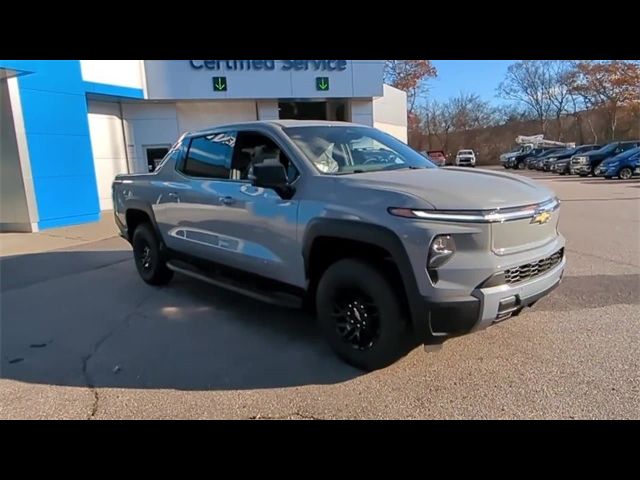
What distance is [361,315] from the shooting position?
3346 mm

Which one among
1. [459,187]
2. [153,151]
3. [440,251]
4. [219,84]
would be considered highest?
[219,84]

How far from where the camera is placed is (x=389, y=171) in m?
3.76

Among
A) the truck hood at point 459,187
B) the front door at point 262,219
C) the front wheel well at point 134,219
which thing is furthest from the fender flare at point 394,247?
the front wheel well at point 134,219

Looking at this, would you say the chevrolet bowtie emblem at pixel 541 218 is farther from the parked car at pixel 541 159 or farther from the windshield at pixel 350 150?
the parked car at pixel 541 159

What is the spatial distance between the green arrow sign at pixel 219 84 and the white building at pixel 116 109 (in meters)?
0.03

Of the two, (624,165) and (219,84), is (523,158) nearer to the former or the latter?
(624,165)

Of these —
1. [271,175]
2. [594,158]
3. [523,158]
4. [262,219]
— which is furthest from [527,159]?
[271,175]

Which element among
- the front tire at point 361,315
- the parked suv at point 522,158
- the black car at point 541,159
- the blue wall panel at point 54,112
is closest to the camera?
the front tire at point 361,315

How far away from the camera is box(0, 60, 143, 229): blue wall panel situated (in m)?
11.1

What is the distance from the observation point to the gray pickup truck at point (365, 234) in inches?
113

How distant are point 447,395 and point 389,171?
1847mm

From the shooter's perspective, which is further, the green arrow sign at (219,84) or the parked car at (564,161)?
the parked car at (564,161)

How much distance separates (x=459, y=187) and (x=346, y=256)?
39.5 inches

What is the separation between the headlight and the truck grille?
438 mm
